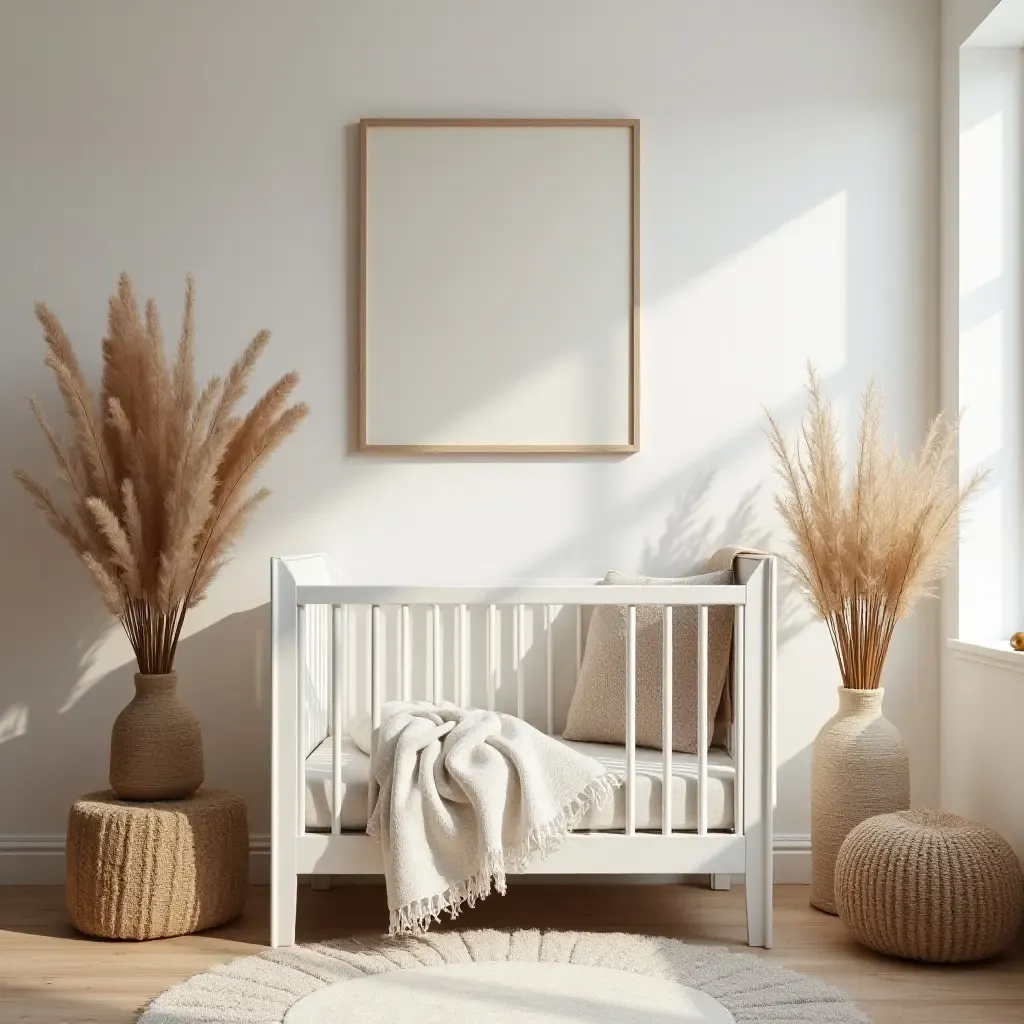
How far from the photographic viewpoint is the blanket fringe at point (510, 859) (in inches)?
84.0

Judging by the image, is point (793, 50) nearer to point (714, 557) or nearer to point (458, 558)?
point (714, 557)

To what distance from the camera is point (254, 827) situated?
9.23 feet

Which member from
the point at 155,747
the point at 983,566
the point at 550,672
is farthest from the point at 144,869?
the point at 983,566

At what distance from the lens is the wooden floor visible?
1.98 metres

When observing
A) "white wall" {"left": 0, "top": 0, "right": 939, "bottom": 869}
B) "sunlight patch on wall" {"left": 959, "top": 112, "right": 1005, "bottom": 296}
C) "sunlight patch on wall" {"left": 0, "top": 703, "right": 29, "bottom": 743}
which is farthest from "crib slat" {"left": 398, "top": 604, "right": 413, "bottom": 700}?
"sunlight patch on wall" {"left": 959, "top": 112, "right": 1005, "bottom": 296}

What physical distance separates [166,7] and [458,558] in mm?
1517

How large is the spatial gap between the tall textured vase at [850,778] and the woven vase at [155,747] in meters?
1.34

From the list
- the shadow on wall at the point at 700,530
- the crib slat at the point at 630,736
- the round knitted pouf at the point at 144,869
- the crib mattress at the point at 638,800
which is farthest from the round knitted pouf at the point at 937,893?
the round knitted pouf at the point at 144,869

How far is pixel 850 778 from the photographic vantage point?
8.15ft

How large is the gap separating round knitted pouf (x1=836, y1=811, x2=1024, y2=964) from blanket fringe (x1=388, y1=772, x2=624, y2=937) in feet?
1.66

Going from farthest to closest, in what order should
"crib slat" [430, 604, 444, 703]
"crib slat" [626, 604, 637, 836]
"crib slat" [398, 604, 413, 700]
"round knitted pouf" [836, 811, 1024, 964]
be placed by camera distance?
"crib slat" [398, 604, 413, 700] → "crib slat" [430, 604, 444, 703] → "crib slat" [626, 604, 637, 836] → "round knitted pouf" [836, 811, 1024, 964]

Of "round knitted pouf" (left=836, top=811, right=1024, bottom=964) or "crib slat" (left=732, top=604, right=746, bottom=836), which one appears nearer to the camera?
"round knitted pouf" (left=836, top=811, right=1024, bottom=964)

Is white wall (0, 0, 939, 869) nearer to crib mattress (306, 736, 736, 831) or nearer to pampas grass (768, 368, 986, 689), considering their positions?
pampas grass (768, 368, 986, 689)

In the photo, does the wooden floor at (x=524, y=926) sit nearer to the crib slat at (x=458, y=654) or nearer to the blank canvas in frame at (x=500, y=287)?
the crib slat at (x=458, y=654)
